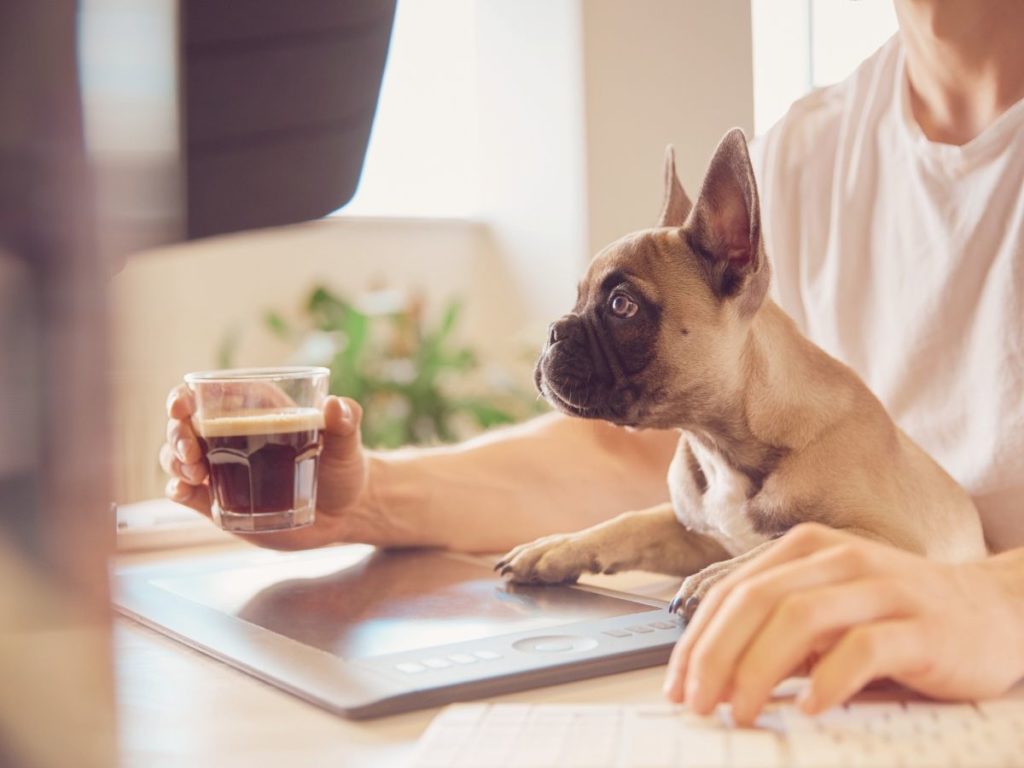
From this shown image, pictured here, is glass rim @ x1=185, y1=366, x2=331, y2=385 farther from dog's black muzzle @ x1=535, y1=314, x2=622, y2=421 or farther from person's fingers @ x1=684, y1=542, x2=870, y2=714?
person's fingers @ x1=684, y1=542, x2=870, y2=714

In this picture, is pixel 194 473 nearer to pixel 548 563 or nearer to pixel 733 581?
pixel 548 563

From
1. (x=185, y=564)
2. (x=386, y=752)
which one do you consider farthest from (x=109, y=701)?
(x=185, y=564)

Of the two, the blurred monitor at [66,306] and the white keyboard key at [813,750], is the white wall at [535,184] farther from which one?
the blurred monitor at [66,306]

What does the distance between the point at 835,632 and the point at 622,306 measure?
0.59m

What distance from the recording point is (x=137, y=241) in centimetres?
23

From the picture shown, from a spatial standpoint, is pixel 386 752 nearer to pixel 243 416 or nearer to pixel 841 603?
pixel 841 603

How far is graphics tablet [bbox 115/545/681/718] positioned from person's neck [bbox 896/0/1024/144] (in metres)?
0.71

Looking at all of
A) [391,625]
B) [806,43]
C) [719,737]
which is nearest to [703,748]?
[719,737]

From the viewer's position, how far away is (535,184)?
402 centimetres

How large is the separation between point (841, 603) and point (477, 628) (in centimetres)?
36

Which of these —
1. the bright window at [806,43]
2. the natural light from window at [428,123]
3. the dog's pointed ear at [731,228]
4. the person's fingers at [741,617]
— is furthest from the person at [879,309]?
the natural light from window at [428,123]

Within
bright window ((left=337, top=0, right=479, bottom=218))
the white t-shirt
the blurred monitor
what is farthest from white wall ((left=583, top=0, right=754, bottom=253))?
the blurred monitor

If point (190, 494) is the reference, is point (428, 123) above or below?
above

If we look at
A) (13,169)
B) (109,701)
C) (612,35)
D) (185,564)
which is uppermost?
(612,35)
